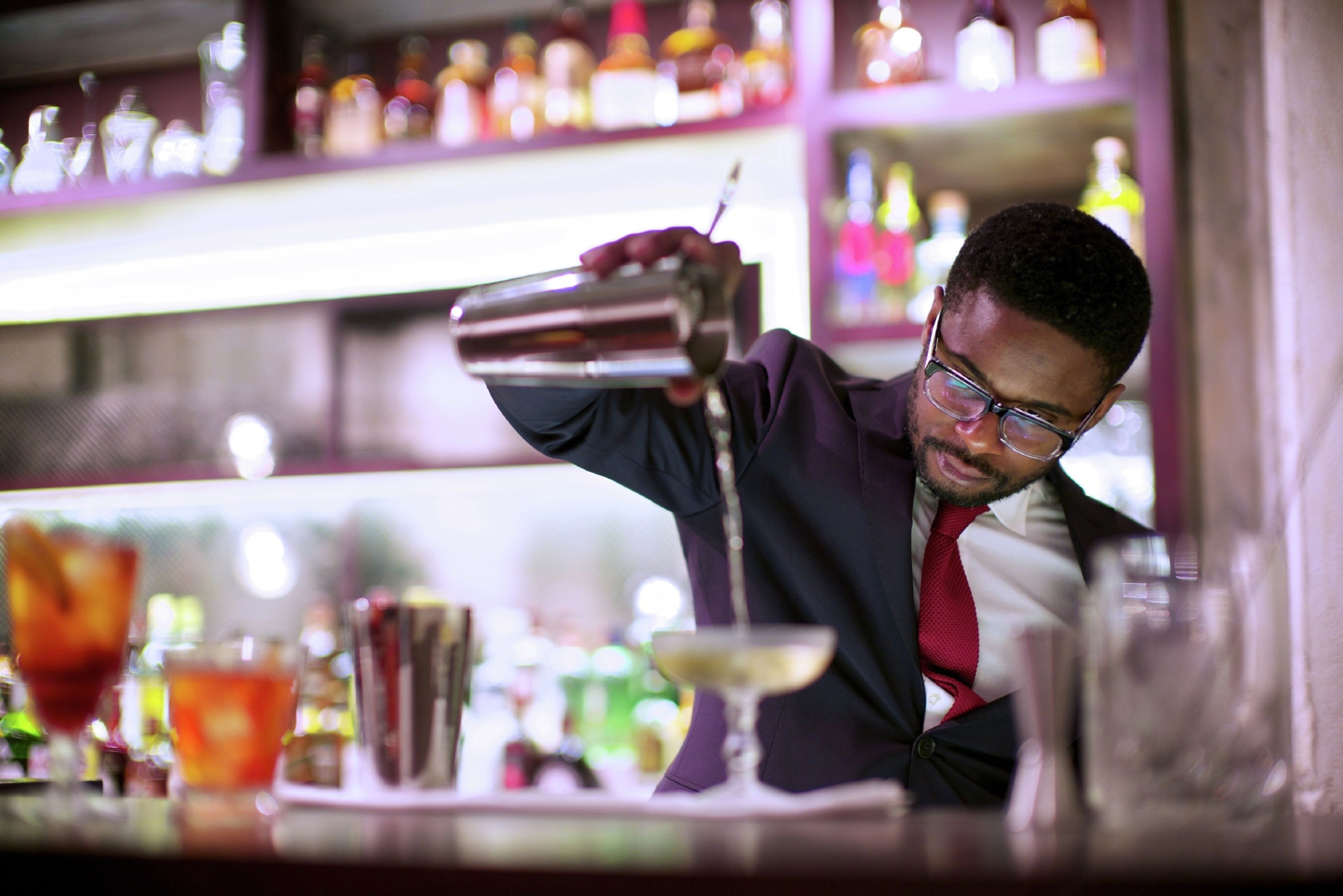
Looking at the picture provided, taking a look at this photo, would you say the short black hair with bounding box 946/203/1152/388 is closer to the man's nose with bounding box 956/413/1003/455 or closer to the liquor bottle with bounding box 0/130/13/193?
the man's nose with bounding box 956/413/1003/455

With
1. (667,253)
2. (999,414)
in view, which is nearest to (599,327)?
(667,253)

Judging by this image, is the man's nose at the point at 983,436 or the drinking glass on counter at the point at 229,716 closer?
the drinking glass on counter at the point at 229,716

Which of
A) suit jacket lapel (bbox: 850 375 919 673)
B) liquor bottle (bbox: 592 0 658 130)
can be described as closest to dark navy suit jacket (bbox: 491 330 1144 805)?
suit jacket lapel (bbox: 850 375 919 673)

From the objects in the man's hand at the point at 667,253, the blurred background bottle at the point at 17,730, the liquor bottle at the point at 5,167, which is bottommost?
the blurred background bottle at the point at 17,730

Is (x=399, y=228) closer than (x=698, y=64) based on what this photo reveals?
No

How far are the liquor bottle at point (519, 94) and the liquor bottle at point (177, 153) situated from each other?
70cm

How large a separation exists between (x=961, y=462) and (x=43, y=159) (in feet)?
7.90

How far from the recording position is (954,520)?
→ 1.34 metres

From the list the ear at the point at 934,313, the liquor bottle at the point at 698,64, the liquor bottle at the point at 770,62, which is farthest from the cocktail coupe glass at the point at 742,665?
the liquor bottle at the point at 698,64

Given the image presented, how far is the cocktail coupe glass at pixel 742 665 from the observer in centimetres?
74

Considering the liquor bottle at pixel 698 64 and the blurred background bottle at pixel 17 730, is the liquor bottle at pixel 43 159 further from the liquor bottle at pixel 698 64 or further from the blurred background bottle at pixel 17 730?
the blurred background bottle at pixel 17 730

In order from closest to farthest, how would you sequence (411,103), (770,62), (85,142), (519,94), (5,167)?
(770,62) < (519,94) < (411,103) < (85,142) < (5,167)

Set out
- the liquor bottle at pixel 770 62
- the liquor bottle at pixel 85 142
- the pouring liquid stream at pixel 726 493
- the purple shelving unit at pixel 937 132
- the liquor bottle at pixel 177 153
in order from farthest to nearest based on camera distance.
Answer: the liquor bottle at pixel 85 142 → the liquor bottle at pixel 177 153 → the liquor bottle at pixel 770 62 → the purple shelving unit at pixel 937 132 → the pouring liquid stream at pixel 726 493

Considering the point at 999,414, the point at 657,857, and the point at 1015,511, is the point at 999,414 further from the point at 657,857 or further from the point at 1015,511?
the point at 657,857
